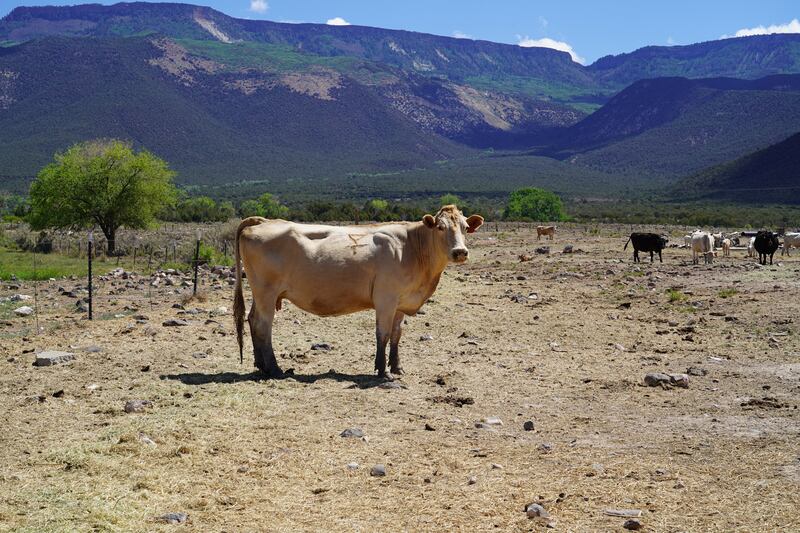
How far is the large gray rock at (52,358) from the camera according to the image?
12.0 m

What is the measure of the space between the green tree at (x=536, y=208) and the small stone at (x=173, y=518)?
85.4 m

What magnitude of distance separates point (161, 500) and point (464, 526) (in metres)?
2.61

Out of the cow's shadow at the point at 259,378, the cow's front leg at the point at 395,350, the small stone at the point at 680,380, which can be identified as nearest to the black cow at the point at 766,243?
the small stone at the point at 680,380

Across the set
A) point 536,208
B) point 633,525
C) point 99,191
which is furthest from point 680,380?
point 536,208

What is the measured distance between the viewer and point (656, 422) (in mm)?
9859

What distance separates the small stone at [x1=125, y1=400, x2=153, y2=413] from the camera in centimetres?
977

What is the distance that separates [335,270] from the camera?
12328mm

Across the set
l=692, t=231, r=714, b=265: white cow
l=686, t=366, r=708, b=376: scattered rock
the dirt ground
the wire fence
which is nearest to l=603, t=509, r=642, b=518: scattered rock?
the dirt ground

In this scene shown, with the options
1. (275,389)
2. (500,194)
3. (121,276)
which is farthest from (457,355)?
(500,194)

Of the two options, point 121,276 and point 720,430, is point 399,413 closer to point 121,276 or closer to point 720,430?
point 720,430

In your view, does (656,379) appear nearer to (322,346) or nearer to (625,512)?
(625,512)

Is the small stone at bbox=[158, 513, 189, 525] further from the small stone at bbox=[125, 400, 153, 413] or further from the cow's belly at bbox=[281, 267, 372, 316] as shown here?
the cow's belly at bbox=[281, 267, 372, 316]

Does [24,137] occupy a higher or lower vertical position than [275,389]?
higher

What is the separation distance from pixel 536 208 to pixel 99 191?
204ft
